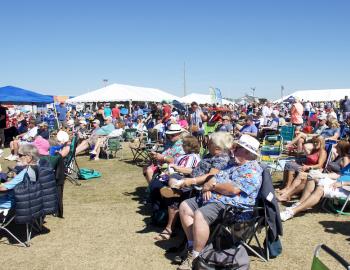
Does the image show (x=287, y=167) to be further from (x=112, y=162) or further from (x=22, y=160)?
(x=112, y=162)

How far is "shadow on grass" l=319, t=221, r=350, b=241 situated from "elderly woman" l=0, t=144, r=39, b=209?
3.68 metres

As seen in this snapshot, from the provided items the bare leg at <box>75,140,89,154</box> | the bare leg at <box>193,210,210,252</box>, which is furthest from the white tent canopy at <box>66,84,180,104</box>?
the bare leg at <box>193,210,210,252</box>

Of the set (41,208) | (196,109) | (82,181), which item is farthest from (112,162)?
(41,208)

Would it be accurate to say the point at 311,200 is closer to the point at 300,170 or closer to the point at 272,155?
the point at 300,170

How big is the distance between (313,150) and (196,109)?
6.85 meters

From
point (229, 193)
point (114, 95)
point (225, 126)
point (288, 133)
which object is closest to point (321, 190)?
point (229, 193)

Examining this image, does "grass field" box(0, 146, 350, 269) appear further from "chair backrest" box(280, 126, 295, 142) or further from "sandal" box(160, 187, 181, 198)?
"chair backrest" box(280, 126, 295, 142)

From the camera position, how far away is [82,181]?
8289 millimetres

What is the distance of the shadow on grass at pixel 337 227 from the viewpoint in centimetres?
488

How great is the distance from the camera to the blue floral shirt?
372 centimetres

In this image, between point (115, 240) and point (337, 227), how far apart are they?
283 cm

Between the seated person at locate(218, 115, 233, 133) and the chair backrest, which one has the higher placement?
the seated person at locate(218, 115, 233, 133)

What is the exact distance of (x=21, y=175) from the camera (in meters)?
4.51

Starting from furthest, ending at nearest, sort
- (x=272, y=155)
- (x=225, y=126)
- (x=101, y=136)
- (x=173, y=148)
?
(x=101, y=136) → (x=225, y=126) → (x=272, y=155) → (x=173, y=148)
